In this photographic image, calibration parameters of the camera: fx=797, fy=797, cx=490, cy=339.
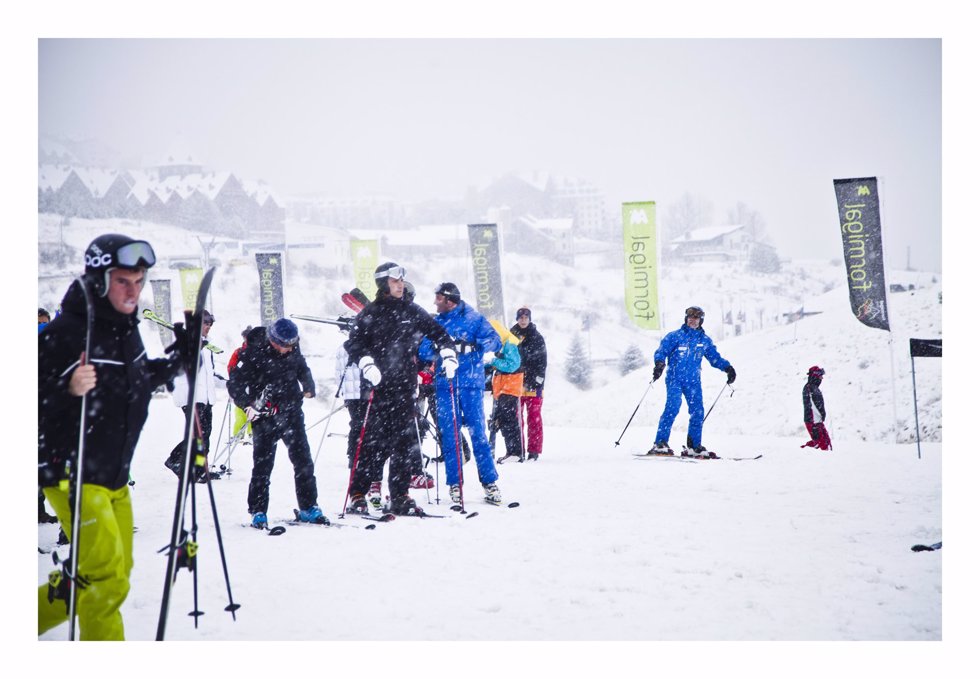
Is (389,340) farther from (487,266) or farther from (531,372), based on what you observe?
(487,266)

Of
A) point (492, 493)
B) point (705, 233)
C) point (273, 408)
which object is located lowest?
point (492, 493)

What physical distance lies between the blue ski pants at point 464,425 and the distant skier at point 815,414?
218 inches

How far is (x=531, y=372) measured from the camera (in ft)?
31.7

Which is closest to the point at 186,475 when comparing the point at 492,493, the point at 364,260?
the point at 492,493

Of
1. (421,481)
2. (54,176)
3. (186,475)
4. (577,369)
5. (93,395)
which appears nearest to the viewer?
(93,395)

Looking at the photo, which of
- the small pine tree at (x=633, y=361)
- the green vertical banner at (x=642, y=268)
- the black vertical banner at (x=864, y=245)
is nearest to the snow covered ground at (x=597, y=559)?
the black vertical banner at (x=864, y=245)

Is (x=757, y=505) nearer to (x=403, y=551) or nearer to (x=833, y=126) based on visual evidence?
(x=403, y=551)

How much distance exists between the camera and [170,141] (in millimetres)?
97750

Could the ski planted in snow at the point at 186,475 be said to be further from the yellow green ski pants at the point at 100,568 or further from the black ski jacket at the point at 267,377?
the black ski jacket at the point at 267,377

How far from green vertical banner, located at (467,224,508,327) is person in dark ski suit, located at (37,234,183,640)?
12962mm

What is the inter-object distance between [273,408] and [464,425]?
5.18 feet

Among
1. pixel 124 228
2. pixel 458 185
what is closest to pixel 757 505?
pixel 124 228

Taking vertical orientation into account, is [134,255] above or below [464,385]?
above

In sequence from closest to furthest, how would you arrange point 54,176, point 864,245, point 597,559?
point 597,559, point 864,245, point 54,176
